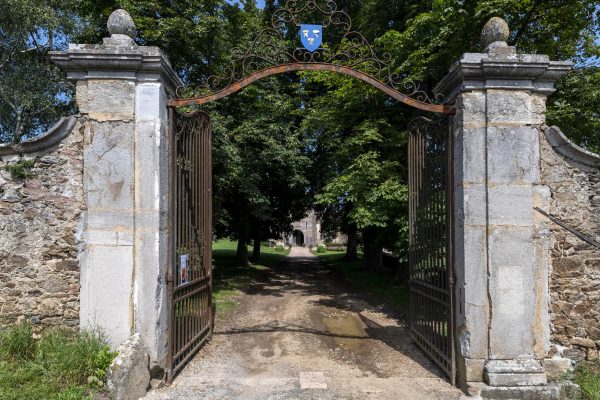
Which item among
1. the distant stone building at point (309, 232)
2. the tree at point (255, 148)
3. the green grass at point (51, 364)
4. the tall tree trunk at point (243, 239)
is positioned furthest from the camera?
the distant stone building at point (309, 232)

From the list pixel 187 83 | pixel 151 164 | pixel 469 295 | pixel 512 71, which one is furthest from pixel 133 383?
pixel 187 83

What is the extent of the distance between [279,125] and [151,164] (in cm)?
833

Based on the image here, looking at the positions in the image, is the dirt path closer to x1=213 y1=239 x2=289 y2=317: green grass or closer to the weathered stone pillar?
x1=213 y1=239 x2=289 y2=317: green grass

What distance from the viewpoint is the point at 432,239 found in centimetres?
586

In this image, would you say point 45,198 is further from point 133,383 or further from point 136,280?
point 133,383

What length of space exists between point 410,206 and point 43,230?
517 centimetres

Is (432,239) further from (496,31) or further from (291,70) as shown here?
(291,70)

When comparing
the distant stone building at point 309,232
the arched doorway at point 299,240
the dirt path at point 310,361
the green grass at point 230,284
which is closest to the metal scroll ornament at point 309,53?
the dirt path at point 310,361

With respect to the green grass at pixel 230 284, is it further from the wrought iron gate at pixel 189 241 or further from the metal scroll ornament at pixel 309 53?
the metal scroll ornament at pixel 309 53

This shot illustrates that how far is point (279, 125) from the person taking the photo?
42.3ft

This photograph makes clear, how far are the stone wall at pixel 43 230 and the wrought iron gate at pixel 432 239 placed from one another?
461cm

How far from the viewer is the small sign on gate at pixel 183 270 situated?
5.43 m

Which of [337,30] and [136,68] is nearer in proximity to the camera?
[136,68]

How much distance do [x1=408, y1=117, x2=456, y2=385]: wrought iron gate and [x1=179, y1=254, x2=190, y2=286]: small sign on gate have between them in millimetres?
3420
